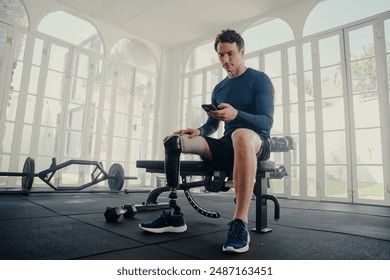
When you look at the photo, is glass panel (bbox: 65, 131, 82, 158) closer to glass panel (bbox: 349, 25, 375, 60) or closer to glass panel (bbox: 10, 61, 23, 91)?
glass panel (bbox: 10, 61, 23, 91)

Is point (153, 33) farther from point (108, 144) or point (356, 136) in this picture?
point (356, 136)

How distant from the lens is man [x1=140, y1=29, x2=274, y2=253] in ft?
4.06

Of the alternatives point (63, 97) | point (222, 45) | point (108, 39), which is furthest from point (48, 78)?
point (222, 45)

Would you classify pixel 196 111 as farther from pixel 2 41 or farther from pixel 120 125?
pixel 2 41

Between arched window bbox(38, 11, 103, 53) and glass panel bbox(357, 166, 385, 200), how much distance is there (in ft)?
16.7

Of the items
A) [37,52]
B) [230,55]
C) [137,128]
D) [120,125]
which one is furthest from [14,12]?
[230,55]

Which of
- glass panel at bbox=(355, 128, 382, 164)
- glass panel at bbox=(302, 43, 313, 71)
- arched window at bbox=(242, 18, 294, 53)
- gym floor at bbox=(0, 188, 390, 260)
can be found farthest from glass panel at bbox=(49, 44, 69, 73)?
glass panel at bbox=(355, 128, 382, 164)

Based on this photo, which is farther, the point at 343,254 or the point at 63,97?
the point at 63,97

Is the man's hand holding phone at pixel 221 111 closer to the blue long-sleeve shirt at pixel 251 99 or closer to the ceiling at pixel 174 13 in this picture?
the blue long-sleeve shirt at pixel 251 99

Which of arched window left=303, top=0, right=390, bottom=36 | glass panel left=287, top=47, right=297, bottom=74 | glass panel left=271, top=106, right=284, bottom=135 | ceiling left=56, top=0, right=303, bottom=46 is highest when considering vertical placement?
ceiling left=56, top=0, right=303, bottom=46

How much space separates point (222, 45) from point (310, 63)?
3.31 m

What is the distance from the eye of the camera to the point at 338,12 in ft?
13.5

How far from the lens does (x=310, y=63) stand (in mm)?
4305

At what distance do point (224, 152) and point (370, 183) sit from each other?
3.15 meters
